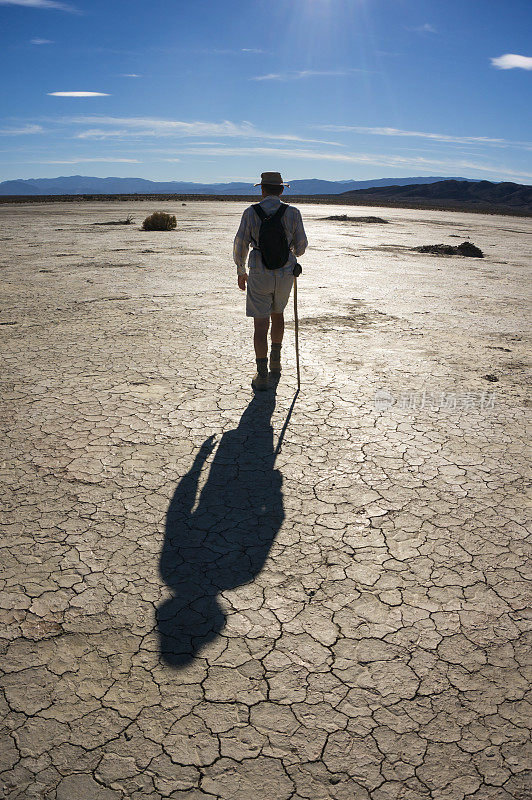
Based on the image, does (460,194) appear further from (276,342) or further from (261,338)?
(261,338)

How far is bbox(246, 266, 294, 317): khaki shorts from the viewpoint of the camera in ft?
14.1

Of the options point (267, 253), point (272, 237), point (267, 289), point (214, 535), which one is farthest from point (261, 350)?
point (214, 535)

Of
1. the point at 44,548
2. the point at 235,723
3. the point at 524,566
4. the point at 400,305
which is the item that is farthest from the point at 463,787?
the point at 400,305

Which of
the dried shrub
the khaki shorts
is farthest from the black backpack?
the dried shrub

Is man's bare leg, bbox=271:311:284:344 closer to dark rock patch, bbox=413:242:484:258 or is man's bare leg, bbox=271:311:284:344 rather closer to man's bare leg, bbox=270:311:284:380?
man's bare leg, bbox=270:311:284:380

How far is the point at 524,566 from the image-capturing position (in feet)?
8.18

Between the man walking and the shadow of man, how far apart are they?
1.25m

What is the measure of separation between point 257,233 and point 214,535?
8.55 ft

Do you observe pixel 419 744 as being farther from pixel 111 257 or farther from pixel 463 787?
pixel 111 257

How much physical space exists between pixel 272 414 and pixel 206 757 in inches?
102

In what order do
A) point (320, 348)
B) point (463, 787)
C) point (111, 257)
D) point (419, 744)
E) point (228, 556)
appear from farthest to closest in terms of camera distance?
1. point (111, 257)
2. point (320, 348)
3. point (228, 556)
4. point (419, 744)
5. point (463, 787)

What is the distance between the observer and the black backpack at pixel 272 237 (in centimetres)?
411

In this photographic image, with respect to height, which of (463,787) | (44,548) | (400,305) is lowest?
(463,787)

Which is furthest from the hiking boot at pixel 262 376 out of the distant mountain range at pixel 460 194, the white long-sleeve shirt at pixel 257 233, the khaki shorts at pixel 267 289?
the distant mountain range at pixel 460 194
